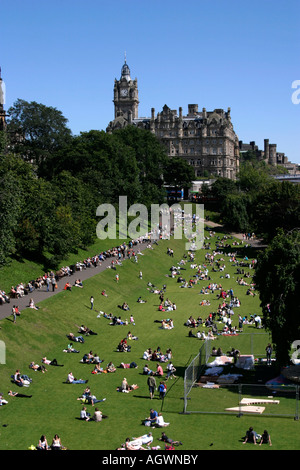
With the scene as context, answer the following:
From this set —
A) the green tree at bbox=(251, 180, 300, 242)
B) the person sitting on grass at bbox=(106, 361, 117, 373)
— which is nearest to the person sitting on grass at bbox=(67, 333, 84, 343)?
the person sitting on grass at bbox=(106, 361, 117, 373)

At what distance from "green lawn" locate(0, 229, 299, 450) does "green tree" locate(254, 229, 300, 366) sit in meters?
4.14

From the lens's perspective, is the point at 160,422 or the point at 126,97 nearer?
the point at 160,422

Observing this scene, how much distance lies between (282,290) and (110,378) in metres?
9.84

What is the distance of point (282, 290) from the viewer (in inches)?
1185

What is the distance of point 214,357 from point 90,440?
12528 mm

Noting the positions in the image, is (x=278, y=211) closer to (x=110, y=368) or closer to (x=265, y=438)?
(x=110, y=368)

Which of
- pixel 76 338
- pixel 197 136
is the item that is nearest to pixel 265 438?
pixel 76 338

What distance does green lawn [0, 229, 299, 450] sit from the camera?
23.5 metres

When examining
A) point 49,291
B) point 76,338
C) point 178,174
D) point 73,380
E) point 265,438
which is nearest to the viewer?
point 265,438

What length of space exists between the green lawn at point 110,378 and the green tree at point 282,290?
4.14 m

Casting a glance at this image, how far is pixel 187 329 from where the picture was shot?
41844 mm
